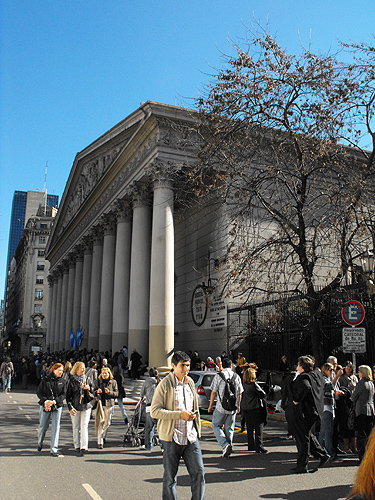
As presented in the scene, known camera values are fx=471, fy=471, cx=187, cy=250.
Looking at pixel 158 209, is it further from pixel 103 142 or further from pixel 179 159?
pixel 103 142

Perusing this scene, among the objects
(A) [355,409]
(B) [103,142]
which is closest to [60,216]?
(B) [103,142]

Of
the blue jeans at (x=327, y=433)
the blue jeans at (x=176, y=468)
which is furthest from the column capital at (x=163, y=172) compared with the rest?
the blue jeans at (x=176, y=468)

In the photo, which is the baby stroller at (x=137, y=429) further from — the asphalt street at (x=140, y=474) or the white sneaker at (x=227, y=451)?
the white sneaker at (x=227, y=451)

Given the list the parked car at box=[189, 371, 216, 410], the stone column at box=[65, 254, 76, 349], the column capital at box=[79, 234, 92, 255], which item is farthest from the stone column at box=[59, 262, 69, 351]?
the parked car at box=[189, 371, 216, 410]

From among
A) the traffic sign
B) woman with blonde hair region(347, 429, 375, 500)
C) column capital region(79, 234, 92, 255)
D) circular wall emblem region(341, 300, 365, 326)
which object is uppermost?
column capital region(79, 234, 92, 255)

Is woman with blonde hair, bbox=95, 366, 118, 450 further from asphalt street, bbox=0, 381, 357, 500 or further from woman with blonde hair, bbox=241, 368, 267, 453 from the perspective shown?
woman with blonde hair, bbox=241, 368, 267, 453

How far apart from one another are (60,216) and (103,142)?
1920 centimetres

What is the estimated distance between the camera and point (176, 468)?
5035 mm

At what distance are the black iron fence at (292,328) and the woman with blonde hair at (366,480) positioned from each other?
1201cm

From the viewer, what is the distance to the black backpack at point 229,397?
9.34m

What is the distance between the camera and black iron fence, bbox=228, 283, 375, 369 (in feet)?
52.7

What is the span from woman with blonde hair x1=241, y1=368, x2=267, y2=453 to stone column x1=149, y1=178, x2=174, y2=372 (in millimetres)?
12653

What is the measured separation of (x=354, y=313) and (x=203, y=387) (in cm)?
592

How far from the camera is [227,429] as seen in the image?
932cm
